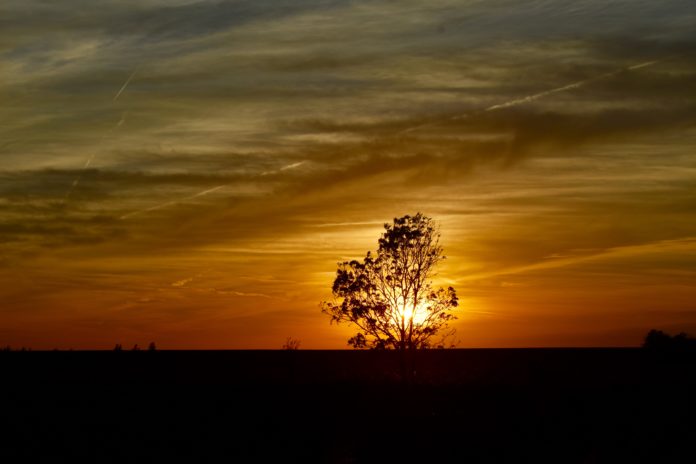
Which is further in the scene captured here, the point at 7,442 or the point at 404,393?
the point at 404,393

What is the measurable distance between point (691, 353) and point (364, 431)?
213 feet

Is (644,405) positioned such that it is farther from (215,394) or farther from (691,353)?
(691,353)

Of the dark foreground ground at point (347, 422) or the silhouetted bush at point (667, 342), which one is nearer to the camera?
the dark foreground ground at point (347, 422)

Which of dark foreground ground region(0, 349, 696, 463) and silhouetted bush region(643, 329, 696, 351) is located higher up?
silhouetted bush region(643, 329, 696, 351)

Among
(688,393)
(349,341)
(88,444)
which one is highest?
(349,341)

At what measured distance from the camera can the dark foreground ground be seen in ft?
109

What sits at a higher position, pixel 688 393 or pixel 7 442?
pixel 688 393

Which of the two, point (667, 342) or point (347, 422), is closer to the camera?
point (347, 422)

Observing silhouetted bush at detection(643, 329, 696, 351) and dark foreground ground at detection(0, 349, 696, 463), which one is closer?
dark foreground ground at detection(0, 349, 696, 463)

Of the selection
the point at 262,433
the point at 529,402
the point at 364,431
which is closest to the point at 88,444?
the point at 262,433

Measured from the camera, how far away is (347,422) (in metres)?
43.3

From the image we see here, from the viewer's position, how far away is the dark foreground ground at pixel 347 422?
33.3 metres

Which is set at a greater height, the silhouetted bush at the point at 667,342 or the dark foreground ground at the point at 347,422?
the silhouetted bush at the point at 667,342

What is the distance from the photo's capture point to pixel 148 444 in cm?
3584
